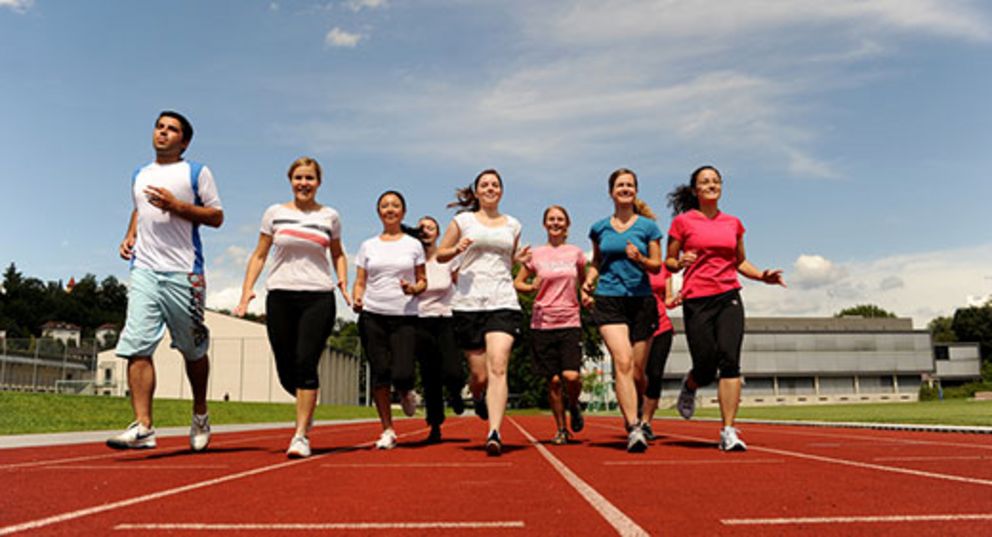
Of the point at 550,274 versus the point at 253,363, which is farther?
the point at 253,363

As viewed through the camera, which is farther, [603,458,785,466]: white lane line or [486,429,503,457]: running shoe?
[486,429,503,457]: running shoe

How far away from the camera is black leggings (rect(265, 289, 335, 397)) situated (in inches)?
241

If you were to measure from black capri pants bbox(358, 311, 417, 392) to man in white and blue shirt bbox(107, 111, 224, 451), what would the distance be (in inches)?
62.8

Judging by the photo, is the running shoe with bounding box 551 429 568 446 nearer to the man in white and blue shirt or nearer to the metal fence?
the man in white and blue shirt

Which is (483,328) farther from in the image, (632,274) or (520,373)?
(520,373)

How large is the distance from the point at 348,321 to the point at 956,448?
17703 centimetres

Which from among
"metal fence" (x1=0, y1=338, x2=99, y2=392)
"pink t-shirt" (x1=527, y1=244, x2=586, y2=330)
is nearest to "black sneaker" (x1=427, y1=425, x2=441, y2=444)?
"pink t-shirt" (x1=527, y1=244, x2=586, y2=330)

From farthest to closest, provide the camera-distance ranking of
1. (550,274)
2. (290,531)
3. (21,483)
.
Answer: (550,274), (21,483), (290,531)

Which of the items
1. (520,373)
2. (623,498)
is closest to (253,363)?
(520,373)

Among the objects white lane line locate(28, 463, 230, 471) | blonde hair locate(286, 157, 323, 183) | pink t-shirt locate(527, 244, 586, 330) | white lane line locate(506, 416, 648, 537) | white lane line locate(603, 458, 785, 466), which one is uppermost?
blonde hair locate(286, 157, 323, 183)

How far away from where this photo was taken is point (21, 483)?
4.22 m

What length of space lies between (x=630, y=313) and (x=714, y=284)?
719 mm

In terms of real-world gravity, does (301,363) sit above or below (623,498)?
above

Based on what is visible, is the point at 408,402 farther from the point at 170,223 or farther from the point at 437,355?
the point at 170,223
